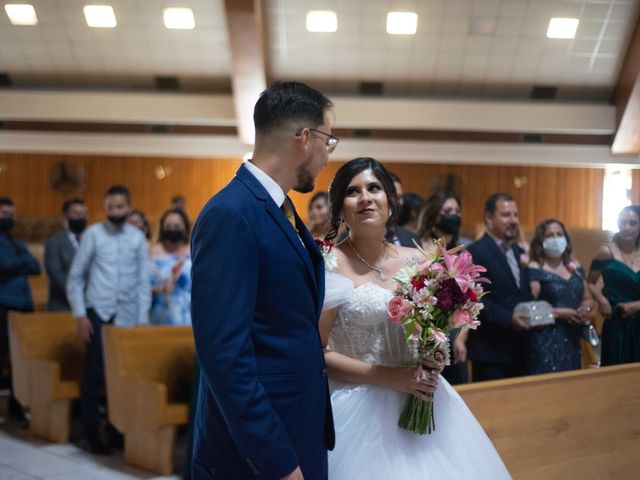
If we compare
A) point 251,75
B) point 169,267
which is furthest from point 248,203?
point 251,75

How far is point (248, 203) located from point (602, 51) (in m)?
12.0

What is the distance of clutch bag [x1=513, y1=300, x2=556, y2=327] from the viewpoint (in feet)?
15.1

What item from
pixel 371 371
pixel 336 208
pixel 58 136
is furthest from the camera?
pixel 58 136

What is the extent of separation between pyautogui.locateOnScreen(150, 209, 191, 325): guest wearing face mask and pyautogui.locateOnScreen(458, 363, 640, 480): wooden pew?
10.8 ft

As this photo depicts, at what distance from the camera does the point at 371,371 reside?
272 centimetres

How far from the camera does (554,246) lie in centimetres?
504

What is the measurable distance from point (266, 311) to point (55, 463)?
384 cm

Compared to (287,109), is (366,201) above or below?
below

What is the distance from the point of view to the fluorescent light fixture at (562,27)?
39.5 feet

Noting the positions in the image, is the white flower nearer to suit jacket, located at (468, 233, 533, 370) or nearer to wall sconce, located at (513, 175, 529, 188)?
suit jacket, located at (468, 233, 533, 370)

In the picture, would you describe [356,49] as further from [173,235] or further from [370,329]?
[370,329]

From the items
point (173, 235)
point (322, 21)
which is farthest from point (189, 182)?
point (173, 235)

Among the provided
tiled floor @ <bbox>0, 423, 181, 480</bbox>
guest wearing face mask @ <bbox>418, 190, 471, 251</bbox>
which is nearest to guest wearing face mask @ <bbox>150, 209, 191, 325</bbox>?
tiled floor @ <bbox>0, 423, 181, 480</bbox>

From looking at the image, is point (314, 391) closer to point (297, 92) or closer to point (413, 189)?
point (297, 92)
